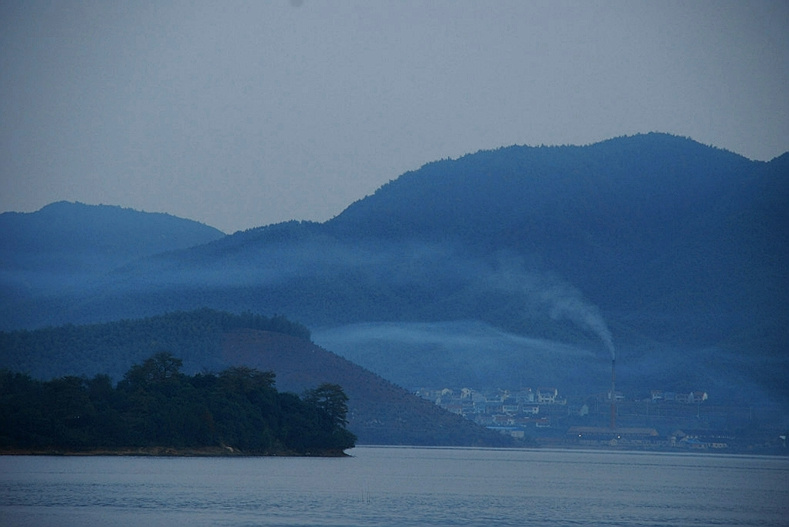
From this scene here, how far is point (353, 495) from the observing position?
318ft

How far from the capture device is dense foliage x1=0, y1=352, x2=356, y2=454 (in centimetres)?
14112

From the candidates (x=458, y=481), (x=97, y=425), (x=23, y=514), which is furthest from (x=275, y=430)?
(x=23, y=514)

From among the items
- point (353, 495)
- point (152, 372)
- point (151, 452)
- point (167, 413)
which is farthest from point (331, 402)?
point (353, 495)

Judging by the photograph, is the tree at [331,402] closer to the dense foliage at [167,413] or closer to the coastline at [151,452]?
the dense foliage at [167,413]

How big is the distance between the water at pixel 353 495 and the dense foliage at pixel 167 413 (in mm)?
4000

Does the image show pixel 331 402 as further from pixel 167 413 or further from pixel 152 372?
pixel 167 413

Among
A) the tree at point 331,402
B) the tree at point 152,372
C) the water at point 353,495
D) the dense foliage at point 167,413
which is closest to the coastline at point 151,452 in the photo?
the dense foliage at point 167,413

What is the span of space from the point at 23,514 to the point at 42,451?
7138 cm

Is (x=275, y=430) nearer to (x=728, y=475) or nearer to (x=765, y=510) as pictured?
(x=728, y=475)

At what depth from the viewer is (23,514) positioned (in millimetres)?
74375

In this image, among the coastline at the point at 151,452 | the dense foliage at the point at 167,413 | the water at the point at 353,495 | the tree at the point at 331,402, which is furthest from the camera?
the tree at the point at 331,402

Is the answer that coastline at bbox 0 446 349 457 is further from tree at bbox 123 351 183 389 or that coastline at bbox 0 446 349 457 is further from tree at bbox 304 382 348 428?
tree at bbox 123 351 183 389

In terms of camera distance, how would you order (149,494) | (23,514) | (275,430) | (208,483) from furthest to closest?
(275,430) < (208,483) < (149,494) < (23,514)

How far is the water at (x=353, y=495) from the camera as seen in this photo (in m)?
78.1
